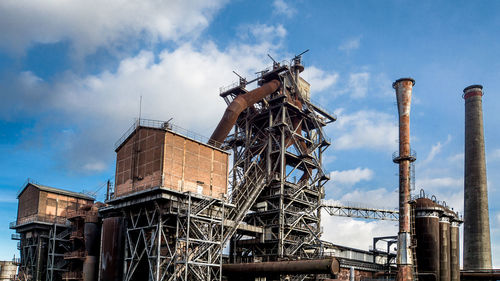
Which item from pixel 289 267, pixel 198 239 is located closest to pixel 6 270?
pixel 198 239

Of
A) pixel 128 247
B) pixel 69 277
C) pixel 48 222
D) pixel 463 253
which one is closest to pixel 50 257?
pixel 48 222

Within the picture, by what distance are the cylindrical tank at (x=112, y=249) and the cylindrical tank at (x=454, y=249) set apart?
3406 centimetres

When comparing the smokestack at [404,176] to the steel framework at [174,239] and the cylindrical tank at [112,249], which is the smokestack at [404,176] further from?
the cylindrical tank at [112,249]

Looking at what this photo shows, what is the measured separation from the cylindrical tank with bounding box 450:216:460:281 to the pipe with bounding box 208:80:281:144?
25.8m

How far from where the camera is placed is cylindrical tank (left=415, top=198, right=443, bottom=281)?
46000mm

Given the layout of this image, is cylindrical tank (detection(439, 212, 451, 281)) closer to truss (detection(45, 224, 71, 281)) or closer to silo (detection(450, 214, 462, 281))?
silo (detection(450, 214, 462, 281))

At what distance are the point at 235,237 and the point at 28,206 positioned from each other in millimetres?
26711

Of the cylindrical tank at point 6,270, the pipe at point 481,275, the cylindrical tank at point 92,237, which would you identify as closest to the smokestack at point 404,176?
the pipe at point 481,275

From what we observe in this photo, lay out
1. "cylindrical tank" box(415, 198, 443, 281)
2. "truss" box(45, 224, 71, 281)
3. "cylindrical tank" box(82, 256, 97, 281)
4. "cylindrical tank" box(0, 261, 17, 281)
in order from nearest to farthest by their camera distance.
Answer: "cylindrical tank" box(82, 256, 97, 281) < "cylindrical tank" box(415, 198, 443, 281) < "truss" box(45, 224, 71, 281) < "cylindrical tank" box(0, 261, 17, 281)

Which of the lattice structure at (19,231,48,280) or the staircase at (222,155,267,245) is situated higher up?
the staircase at (222,155,267,245)

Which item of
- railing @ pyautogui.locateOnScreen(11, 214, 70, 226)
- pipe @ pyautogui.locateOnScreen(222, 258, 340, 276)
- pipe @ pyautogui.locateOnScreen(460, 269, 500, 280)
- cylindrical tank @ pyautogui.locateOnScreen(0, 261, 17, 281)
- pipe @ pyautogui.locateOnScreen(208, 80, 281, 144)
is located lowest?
cylindrical tank @ pyautogui.locateOnScreen(0, 261, 17, 281)

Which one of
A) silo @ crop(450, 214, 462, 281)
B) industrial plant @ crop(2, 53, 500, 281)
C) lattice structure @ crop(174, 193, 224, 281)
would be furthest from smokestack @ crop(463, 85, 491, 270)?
lattice structure @ crop(174, 193, 224, 281)

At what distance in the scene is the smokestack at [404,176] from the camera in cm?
4534

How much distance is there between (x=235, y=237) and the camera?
5012 cm
